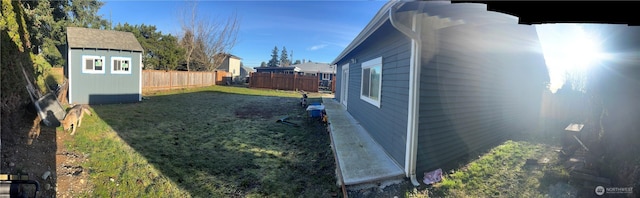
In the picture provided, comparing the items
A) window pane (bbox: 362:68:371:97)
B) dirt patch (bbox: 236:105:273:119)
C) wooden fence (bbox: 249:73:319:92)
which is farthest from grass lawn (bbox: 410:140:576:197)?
wooden fence (bbox: 249:73:319:92)

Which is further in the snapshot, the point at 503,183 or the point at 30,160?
the point at 30,160

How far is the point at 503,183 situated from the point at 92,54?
43.5 feet

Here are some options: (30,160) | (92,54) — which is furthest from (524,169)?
(92,54)

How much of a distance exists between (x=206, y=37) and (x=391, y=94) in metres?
26.7

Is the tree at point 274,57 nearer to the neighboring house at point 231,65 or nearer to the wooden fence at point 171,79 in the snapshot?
the neighboring house at point 231,65

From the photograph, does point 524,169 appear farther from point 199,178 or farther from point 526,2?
point 199,178

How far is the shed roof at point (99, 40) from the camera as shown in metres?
10.5

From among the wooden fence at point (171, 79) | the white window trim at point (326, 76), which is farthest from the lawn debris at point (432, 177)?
the white window trim at point (326, 76)

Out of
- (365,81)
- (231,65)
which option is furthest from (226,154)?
(231,65)

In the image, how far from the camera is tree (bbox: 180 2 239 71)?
2684 cm

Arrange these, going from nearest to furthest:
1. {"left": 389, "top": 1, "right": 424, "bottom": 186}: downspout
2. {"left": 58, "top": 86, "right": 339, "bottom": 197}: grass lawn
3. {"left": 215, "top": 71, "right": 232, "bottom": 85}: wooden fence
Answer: {"left": 389, "top": 1, "right": 424, "bottom": 186}: downspout → {"left": 58, "top": 86, "right": 339, "bottom": 197}: grass lawn → {"left": 215, "top": 71, "right": 232, "bottom": 85}: wooden fence

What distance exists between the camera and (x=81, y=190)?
141 inches

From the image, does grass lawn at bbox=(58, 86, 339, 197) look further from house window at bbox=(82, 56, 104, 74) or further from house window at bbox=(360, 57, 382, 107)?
house window at bbox=(82, 56, 104, 74)

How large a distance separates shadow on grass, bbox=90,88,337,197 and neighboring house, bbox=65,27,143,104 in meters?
2.64
